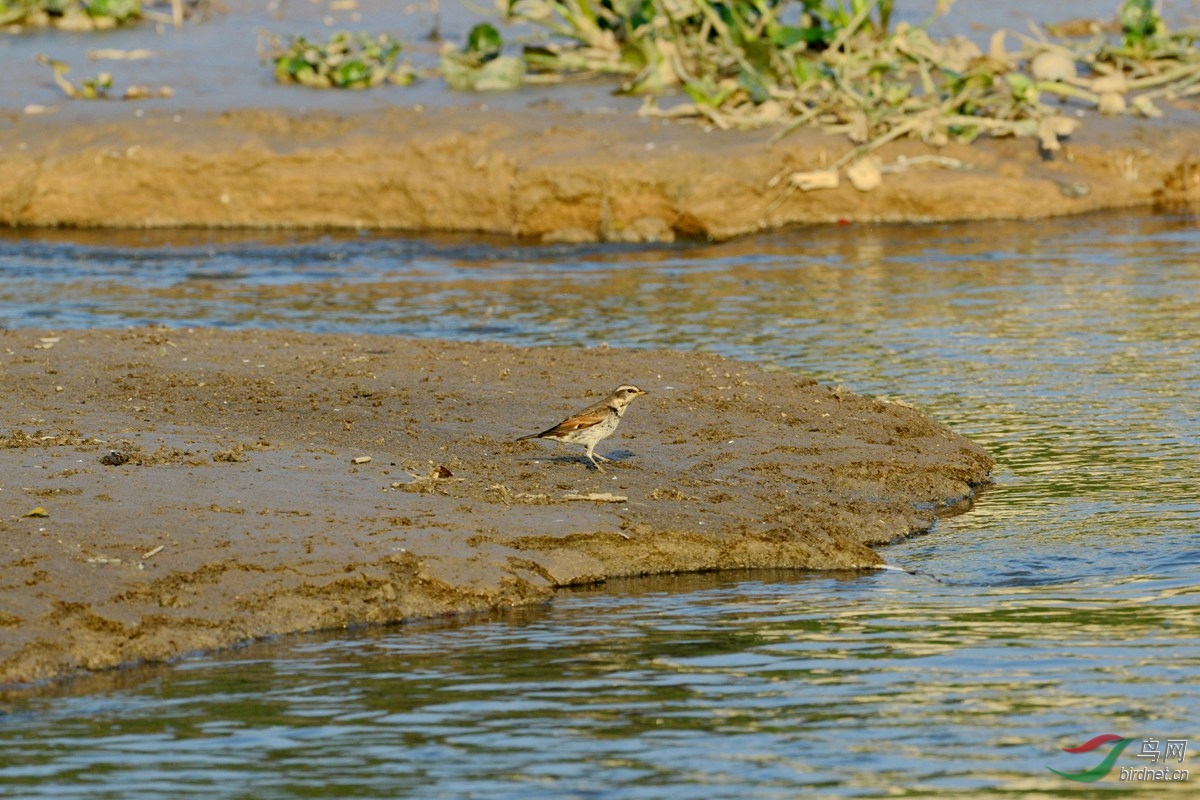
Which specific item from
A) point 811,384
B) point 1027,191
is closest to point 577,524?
point 811,384

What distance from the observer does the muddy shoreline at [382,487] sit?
7465 mm

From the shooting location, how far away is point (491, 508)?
336 inches

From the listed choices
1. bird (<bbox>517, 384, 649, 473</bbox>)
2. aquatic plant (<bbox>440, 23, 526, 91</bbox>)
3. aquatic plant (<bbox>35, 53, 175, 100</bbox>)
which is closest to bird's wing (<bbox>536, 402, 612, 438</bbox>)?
bird (<bbox>517, 384, 649, 473</bbox>)

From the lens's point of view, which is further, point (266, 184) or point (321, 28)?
point (321, 28)

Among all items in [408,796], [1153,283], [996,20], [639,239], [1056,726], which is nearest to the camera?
[408,796]

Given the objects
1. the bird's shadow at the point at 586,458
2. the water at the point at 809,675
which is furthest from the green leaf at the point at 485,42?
the bird's shadow at the point at 586,458

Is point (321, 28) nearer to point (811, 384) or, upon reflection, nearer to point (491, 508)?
point (811, 384)

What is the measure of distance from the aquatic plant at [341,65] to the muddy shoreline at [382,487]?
12216mm

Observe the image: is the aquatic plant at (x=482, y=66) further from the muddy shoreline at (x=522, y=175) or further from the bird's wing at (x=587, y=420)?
the bird's wing at (x=587, y=420)

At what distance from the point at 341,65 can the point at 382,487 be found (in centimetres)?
1635

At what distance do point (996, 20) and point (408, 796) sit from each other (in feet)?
77.4

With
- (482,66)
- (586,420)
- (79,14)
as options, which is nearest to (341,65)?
(482,66)

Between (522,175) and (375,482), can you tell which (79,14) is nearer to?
(522,175)

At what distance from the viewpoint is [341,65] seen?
24.2 m
